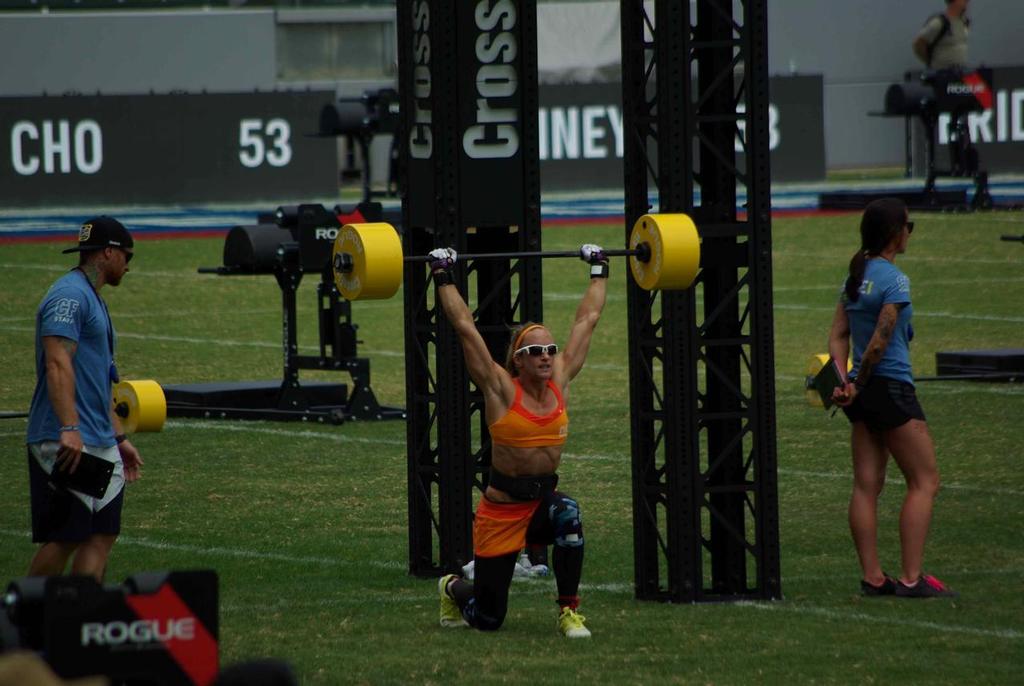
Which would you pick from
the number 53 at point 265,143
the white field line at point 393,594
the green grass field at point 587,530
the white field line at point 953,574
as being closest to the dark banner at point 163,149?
the number 53 at point 265,143

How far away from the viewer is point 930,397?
16719 mm

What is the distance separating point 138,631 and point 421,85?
5.34 metres

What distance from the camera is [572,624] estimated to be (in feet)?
29.5

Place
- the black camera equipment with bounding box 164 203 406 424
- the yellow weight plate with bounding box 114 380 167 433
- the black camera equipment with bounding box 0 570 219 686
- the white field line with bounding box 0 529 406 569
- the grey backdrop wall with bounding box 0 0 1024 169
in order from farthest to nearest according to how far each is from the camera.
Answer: the grey backdrop wall with bounding box 0 0 1024 169 → the black camera equipment with bounding box 164 203 406 424 → the white field line with bounding box 0 529 406 569 → the yellow weight plate with bounding box 114 380 167 433 → the black camera equipment with bounding box 0 570 219 686

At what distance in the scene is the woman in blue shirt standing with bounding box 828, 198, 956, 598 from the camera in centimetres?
970

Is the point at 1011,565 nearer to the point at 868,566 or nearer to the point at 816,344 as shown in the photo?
the point at 868,566

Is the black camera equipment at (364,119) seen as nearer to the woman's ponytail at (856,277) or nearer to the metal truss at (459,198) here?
the metal truss at (459,198)

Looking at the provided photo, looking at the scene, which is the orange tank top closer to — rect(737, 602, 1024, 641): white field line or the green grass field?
the green grass field

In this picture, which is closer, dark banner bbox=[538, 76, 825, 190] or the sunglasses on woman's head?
the sunglasses on woman's head

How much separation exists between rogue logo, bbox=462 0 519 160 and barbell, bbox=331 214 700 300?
1.20 meters

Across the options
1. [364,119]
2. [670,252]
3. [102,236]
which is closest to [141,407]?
[102,236]

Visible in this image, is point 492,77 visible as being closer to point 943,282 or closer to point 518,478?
point 518,478

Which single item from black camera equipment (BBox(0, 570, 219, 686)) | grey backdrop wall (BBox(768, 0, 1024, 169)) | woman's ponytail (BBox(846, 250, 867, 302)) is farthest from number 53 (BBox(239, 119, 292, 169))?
black camera equipment (BBox(0, 570, 219, 686))

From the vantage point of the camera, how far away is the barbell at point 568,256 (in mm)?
9258
